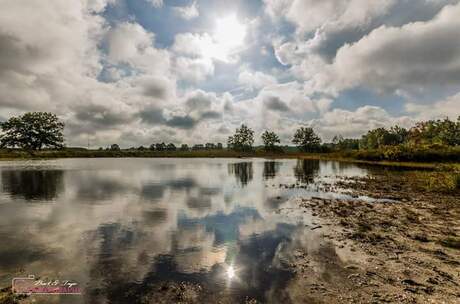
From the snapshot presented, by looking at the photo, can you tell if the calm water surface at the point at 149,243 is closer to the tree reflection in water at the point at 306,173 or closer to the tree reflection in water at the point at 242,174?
the tree reflection in water at the point at 242,174

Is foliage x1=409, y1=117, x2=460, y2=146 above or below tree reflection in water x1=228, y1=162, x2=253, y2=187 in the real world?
above

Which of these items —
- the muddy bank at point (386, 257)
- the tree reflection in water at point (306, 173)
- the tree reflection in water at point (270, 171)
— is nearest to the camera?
the muddy bank at point (386, 257)

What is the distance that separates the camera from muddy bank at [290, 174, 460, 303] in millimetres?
9805

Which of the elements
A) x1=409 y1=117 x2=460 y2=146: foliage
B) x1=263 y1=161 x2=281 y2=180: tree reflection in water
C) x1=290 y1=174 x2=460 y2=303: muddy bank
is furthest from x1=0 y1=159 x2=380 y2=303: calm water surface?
x1=409 y1=117 x2=460 y2=146: foliage

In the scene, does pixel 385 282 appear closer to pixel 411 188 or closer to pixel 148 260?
pixel 148 260

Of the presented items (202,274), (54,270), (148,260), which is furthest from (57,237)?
(202,274)

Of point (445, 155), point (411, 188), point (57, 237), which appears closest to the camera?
point (57, 237)

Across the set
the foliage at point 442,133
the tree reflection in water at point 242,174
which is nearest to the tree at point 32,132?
the tree reflection in water at point 242,174

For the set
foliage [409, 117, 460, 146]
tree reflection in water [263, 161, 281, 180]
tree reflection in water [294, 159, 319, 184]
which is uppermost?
foliage [409, 117, 460, 146]

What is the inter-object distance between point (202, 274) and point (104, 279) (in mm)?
4302

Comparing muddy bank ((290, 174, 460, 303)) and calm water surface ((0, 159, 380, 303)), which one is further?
calm water surface ((0, 159, 380, 303))

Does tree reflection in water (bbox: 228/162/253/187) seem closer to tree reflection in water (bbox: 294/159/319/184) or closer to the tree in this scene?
tree reflection in water (bbox: 294/159/319/184)

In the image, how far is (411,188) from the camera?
122 feet

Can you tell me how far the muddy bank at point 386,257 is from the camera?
980 cm
